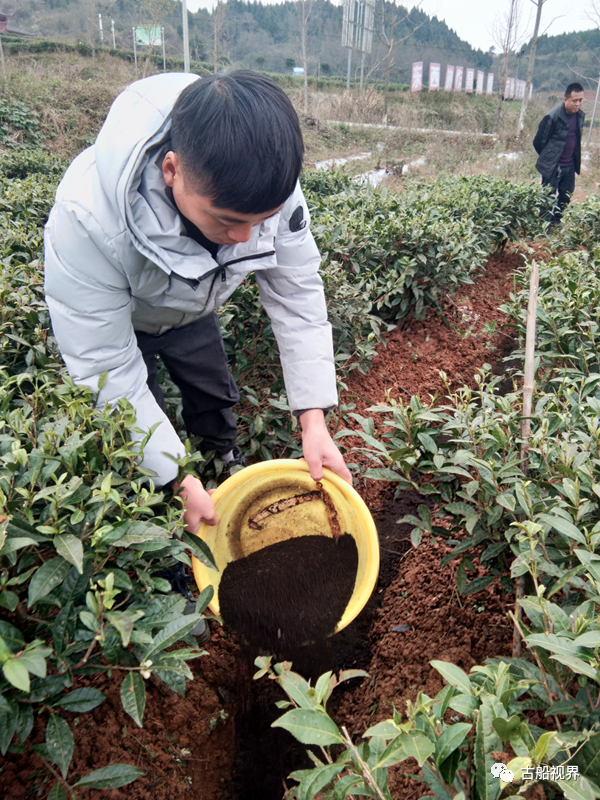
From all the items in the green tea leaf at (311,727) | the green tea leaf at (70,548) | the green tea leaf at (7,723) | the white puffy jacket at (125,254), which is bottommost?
the green tea leaf at (7,723)

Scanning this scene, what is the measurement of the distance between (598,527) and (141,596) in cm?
92

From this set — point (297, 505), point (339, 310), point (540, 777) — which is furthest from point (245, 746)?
point (339, 310)

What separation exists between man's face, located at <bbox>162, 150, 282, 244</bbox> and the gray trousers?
71 cm

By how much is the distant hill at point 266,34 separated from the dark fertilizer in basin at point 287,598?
2734 centimetres

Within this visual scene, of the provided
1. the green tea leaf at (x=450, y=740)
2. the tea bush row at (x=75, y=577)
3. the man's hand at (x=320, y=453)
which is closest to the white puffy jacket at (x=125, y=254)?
the tea bush row at (x=75, y=577)

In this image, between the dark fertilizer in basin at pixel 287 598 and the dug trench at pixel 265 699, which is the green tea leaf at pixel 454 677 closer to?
the dug trench at pixel 265 699

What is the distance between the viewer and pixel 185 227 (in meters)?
1.42

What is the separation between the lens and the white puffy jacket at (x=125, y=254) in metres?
1.33

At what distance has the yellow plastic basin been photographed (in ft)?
5.49

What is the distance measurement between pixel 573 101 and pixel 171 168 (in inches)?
295

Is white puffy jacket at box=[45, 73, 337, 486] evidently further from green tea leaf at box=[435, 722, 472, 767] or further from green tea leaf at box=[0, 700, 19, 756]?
green tea leaf at box=[435, 722, 472, 767]

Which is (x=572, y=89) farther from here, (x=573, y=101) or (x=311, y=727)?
(x=311, y=727)

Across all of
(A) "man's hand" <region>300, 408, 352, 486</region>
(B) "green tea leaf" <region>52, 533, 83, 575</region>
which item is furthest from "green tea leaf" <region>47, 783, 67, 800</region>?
(A) "man's hand" <region>300, 408, 352, 486</region>

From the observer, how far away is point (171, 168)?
128cm
